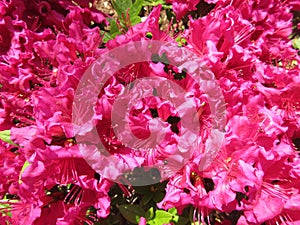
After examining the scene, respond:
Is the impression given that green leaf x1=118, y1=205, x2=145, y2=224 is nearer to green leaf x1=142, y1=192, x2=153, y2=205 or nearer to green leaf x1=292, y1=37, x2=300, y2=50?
green leaf x1=142, y1=192, x2=153, y2=205

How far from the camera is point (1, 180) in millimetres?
1492

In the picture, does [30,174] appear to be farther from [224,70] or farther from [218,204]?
[224,70]

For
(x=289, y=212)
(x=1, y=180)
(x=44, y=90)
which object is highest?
(x=44, y=90)

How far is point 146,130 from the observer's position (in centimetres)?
140

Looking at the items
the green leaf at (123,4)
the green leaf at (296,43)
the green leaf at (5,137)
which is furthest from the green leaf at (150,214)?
the green leaf at (296,43)

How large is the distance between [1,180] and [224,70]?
3.26 feet

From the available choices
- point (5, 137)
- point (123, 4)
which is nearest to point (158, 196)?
point (5, 137)

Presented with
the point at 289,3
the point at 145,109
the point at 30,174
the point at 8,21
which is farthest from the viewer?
the point at 289,3

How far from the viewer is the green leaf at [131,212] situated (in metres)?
1.54

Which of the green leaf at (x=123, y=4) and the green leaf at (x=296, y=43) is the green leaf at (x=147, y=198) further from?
the green leaf at (x=296, y=43)

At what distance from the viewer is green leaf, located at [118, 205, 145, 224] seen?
1.54 meters

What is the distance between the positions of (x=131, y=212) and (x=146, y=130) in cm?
38

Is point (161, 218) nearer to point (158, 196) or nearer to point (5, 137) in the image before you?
point (158, 196)

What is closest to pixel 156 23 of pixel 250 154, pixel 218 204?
pixel 250 154
